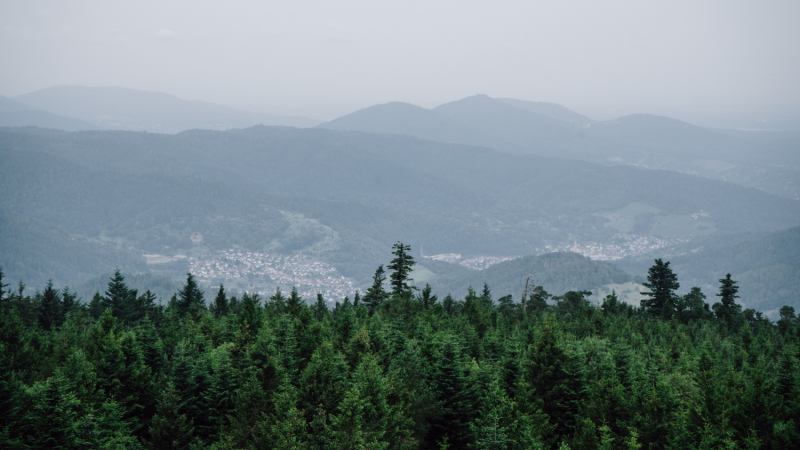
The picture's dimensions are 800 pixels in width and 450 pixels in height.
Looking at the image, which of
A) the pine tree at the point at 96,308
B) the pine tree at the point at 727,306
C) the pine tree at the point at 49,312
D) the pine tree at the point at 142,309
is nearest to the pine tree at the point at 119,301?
the pine tree at the point at 96,308

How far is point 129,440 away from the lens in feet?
75.0

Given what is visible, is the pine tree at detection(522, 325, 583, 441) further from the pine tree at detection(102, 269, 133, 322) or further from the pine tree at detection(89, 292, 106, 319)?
the pine tree at detection(89, 292, 106, 319)

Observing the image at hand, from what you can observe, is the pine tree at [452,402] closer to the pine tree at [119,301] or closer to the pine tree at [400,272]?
the pine tree at [400,272]

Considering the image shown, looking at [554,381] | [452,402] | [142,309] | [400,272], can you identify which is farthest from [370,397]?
[142,309]

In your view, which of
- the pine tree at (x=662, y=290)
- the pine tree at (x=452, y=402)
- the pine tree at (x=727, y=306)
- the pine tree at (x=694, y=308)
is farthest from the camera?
the pine tree at (x=727, y=306)

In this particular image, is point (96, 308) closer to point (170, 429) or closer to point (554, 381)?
point (170, 429)

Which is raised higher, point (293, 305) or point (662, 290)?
point (662, 290)

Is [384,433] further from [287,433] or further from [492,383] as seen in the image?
[492,383]

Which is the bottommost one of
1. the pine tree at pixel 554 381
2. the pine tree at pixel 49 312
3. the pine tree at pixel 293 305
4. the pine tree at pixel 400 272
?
the pine tree at pixel 49 312

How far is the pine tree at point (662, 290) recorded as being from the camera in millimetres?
77375

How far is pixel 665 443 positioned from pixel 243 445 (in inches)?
647

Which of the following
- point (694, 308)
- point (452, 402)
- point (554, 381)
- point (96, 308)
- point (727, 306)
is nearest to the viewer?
point (452, 402)

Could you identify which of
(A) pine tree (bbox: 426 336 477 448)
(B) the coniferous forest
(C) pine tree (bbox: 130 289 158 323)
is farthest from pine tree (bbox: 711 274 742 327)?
(C) pine tree (bbox: 130 289 158 323)

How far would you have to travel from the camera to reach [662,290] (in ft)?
260
